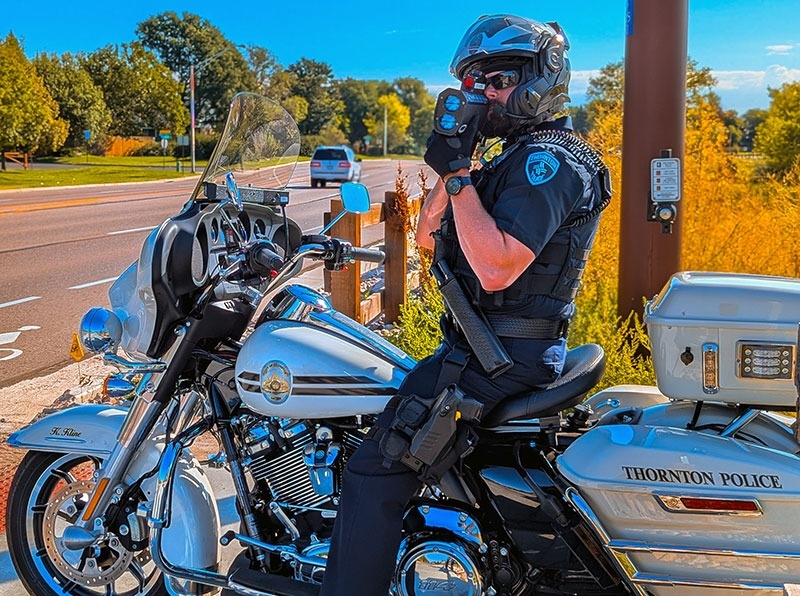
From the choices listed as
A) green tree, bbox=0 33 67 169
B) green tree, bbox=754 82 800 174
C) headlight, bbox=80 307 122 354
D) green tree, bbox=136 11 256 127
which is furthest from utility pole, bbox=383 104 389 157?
headlight, bbox=80 307 122 354

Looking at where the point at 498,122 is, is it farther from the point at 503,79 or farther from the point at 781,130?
the point at 781,130

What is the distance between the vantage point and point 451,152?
2143 millimetres

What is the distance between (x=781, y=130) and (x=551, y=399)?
17744 mm

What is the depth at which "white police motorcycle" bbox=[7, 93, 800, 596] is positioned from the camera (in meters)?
2.04

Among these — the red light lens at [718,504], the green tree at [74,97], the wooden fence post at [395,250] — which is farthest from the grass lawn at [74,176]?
the red light lens at [718,504]

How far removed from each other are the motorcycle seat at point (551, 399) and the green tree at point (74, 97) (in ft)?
202

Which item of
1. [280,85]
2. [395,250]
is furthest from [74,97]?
[395,250]

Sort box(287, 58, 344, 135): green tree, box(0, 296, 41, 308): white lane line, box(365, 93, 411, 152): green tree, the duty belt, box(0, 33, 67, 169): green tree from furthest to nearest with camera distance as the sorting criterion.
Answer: box(365, 93, 411, 152): green tree
box(287, 58, 344, 135): green tree
box(0, 33, 67, 169): green tree
box(0, 296, 41, 308): white lane line
the duty belt

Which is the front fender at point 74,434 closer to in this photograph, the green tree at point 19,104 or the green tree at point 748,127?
the green tree at point 748,127

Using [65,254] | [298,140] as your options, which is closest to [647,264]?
[298,140]

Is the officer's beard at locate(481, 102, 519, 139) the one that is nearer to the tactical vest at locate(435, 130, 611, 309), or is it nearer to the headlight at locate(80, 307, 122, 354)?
the tactical vest at locate(435, 130, 611, 309)

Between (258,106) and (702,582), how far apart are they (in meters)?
2.11

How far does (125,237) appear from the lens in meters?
16.0

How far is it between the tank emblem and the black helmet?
1024 millimetres
